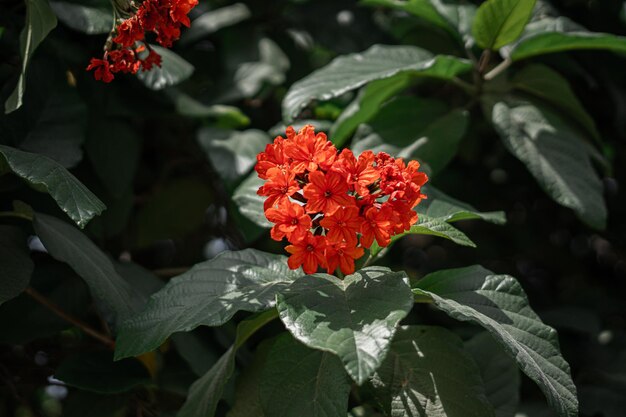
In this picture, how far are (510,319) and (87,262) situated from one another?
26.5 inches

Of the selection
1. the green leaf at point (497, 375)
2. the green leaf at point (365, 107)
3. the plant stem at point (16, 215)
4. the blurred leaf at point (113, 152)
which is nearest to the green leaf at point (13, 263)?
the plant stem at point (16, 215)

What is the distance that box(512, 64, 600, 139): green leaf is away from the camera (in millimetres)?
1681

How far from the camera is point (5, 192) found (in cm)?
142

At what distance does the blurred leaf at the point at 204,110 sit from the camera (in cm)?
169

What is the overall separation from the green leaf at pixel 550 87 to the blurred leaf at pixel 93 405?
107cm

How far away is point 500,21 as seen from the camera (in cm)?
155

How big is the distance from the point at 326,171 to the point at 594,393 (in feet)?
3.04

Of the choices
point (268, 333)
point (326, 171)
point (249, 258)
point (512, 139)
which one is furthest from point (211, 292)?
point (512, 139)

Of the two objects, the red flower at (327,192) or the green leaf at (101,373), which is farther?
the green leaf at (101,373)

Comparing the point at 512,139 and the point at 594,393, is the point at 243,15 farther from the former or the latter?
the point at 594,393

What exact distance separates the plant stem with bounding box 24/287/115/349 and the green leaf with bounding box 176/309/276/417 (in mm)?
268

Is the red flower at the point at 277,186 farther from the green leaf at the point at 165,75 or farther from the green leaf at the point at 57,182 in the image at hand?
the green leaf at the point at 165,75

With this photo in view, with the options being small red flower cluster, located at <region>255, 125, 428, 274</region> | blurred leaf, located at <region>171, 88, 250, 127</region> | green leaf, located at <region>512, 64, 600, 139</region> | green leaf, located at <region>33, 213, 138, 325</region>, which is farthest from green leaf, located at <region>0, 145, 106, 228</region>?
green leaf, located at <region>512, 64, 600, 139</region>

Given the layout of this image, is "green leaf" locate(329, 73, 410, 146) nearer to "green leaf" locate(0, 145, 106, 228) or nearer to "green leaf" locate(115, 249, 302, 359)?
"green leaf" locate(115, 249, 302, 359)
